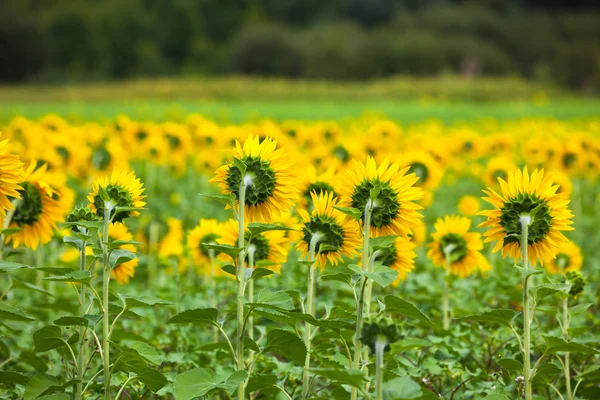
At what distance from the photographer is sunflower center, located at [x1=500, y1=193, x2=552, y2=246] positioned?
1736mm

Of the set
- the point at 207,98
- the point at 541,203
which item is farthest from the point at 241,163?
the point at 207,98

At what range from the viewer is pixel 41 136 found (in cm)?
475

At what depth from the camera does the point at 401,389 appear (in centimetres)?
147

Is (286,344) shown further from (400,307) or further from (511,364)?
(511,364)

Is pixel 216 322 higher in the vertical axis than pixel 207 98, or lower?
lower

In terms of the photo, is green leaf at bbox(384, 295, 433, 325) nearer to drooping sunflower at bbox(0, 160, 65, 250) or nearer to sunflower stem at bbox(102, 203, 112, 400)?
sunflower stem at bbox(102, 203, 112, 400)

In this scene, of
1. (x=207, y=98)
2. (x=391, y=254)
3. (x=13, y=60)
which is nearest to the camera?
(x=391, y=254)

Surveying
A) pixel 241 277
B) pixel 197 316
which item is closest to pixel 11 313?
pixel 197 316

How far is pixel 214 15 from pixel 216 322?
58.5 m

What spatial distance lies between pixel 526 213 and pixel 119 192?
94 centimetres

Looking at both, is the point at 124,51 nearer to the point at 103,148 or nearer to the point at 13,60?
the point at 13,60

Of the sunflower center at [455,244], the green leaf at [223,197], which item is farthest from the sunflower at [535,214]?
the sunflower center at [455,244]

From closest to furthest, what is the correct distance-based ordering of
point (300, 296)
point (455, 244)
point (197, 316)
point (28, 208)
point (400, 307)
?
1. point (400, 307)
2. point (197, 316)
3. point (300, 296)
4. point (28, 208)
5. point (455, 244)

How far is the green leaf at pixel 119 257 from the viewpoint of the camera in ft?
5.69
